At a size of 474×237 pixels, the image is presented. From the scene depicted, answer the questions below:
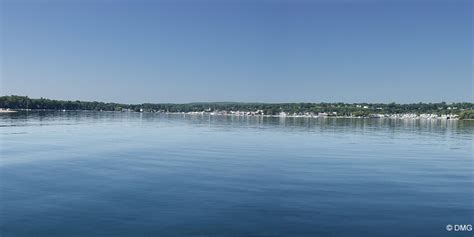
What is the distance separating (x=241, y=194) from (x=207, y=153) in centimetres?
1866

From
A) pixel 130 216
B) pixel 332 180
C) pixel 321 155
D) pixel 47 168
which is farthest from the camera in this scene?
pixel 321 155

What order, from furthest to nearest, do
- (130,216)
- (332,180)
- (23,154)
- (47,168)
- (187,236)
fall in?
(23,154) < (47,168) < (332,180) < (130,216) < (187,236)

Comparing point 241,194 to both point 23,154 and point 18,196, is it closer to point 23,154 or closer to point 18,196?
point 18,196

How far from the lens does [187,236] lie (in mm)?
15586

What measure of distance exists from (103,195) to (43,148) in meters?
22.4

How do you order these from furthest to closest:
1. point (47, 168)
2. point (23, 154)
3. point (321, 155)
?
1. point (321, 155)
2. point (23, 154)
3. point (47, 168)

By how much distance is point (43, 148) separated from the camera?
41.1 metres

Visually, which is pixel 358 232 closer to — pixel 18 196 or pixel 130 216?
pixel 130 216

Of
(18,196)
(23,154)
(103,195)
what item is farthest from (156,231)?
(23,154)

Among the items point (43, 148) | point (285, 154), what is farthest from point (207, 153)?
point (43, 148)

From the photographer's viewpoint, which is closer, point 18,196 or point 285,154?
point 18,196

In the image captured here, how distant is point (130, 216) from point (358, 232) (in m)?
8.31

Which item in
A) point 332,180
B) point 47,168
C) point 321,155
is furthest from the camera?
point 321,155

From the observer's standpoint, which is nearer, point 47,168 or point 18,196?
point 18,196
